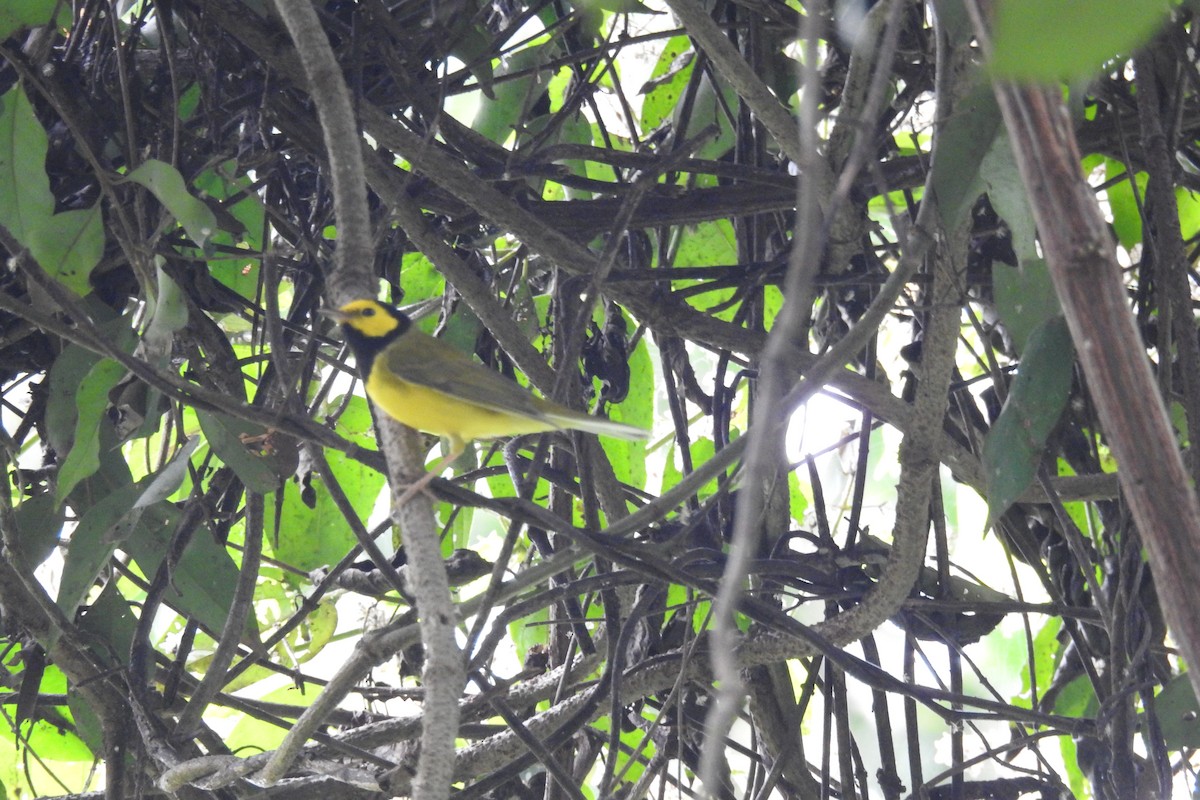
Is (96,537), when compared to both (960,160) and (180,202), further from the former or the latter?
(960,160)

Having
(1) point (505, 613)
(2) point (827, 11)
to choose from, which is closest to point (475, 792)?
(1) point (505, 613)

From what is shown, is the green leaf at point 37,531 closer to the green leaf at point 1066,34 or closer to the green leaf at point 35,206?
the green leaf at point 35,206

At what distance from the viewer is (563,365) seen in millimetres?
2205

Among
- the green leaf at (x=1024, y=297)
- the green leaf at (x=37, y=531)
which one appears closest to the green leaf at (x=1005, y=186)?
the green leaf at (x=1024, y=297)

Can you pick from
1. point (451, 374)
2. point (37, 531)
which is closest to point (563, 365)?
point (451, 374)

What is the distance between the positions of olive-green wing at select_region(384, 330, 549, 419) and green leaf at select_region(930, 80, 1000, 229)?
117 centimetres

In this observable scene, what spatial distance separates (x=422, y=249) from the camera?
2.88 m

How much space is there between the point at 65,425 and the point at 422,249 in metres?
0.99

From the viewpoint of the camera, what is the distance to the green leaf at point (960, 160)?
7.24 feet

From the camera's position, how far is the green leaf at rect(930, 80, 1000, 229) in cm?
221

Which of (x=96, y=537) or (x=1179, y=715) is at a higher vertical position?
(x=96, y=537)

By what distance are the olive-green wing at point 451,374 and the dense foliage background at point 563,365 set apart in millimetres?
111

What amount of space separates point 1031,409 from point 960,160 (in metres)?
0.54

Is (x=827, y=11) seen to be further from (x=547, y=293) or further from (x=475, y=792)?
(x=475, y=792)
